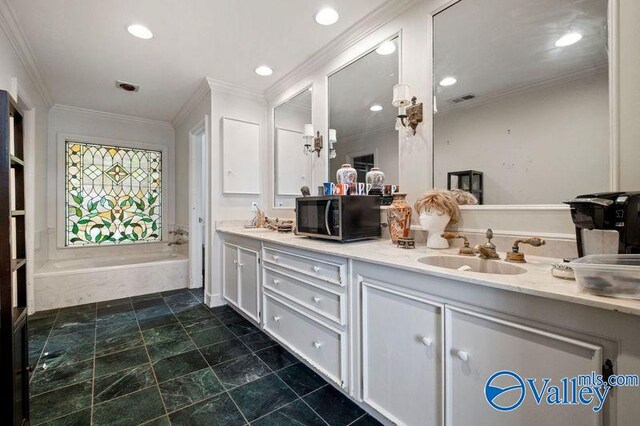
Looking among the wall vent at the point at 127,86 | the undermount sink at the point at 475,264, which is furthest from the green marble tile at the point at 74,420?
the wall vent at the point at 127,86

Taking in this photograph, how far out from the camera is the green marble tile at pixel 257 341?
2.17 meters

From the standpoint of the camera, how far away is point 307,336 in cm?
172

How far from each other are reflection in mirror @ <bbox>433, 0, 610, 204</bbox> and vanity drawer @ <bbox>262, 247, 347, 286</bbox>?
0.83 metres

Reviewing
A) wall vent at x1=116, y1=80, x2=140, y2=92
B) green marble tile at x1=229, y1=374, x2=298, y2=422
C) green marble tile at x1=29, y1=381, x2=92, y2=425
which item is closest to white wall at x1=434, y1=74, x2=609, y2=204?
green marble tile at x1=229, y1=374, x2=298, y2=422

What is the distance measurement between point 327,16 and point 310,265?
178 cm

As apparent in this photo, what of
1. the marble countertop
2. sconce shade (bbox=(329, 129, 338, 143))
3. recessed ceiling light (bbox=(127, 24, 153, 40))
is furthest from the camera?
sconce shade (bbox=(329, 129, 338, 143))

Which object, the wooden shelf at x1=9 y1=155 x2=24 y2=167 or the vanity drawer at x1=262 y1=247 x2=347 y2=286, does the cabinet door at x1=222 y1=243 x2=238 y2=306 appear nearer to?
the vanity drawer at x1=262 y1=247 x2=347 y2=286

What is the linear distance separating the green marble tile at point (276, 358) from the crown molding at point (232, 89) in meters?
2.71

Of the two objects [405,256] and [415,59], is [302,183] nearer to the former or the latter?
[415,59]

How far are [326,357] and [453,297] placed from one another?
89 cm

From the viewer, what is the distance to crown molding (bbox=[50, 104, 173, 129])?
152 inches

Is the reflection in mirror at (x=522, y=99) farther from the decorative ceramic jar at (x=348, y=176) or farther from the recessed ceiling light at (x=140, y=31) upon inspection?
the recessed ceiling light at (x=140, y=31)

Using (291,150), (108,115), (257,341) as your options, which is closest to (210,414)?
(257,341)

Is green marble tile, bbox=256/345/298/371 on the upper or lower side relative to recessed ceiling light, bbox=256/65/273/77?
lower
